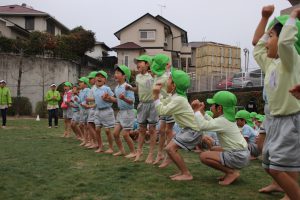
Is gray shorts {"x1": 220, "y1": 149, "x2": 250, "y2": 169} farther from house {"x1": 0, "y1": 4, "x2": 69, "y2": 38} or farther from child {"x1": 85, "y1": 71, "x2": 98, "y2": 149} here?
house {"x1": 0, "y1": 4, "x2": 69, "y2": 38}

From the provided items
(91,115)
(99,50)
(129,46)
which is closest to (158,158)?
(91,115)

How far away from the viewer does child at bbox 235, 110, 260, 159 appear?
8.81 meters

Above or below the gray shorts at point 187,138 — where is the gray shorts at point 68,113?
above

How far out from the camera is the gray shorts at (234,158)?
5996mm

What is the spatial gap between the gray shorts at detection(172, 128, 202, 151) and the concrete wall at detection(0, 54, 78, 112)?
77.0 feet

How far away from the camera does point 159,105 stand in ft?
21.3

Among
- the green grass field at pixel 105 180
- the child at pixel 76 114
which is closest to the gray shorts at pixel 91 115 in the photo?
the green grass field at pixel 105 180

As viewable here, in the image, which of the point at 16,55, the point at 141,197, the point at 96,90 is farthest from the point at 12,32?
the point at 141,197

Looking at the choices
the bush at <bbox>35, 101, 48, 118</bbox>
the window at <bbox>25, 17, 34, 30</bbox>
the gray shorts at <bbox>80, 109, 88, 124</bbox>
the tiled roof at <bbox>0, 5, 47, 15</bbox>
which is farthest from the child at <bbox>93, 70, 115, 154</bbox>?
the window at <bbox>25, 17, 34, 30</bbox>

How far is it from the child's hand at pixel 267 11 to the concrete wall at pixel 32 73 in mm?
25430

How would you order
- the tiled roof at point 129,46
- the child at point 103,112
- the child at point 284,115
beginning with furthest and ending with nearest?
the tiled roof at point 129,46, the child at point 103,112, the child at point 284,115

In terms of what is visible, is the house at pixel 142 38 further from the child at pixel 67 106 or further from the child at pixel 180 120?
the child at pixel 180 120

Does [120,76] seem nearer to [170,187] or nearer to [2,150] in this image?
[2,150]

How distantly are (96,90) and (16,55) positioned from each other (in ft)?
70.8
